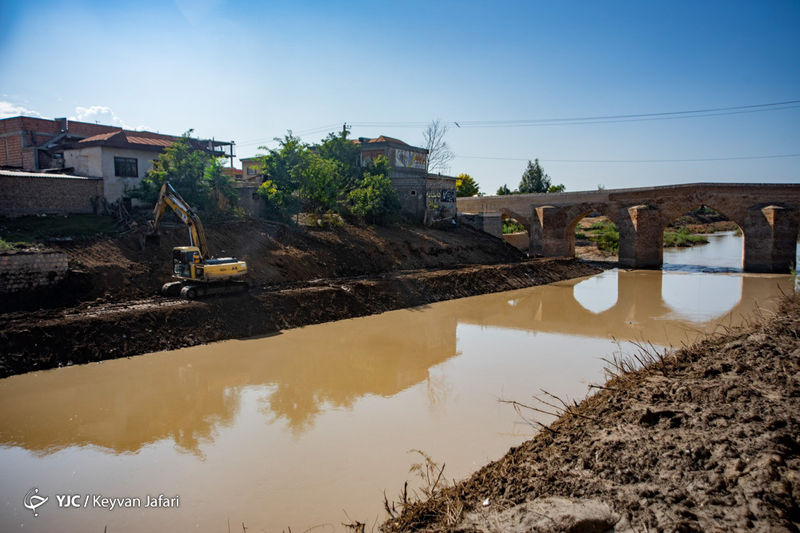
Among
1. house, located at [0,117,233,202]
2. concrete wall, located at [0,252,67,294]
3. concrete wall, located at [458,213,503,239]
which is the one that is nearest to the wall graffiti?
concrete wall, located at [458,213,503,239]

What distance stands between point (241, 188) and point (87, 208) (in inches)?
242

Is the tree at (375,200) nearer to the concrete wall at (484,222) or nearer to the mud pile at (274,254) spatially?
the mud pile at (274,254)

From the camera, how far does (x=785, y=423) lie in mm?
4836

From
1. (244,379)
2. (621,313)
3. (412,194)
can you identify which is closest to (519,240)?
(412,194)

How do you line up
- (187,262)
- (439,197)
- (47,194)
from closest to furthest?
1. (187,262)
2. (47,194)
3. (439,197)

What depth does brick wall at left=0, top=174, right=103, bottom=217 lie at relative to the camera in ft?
52.1

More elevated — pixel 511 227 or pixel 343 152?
pixel 343 152

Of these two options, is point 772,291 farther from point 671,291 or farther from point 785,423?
point 785,423

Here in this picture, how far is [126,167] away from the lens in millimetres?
20312

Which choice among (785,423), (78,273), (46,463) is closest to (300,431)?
(46,463)

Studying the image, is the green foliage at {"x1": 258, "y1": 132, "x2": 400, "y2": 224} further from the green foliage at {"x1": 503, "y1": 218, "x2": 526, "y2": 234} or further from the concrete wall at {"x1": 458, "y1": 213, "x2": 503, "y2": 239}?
the green foliage at {"x1": 503, "y1": 218, "x2": 526, "y2": 234}

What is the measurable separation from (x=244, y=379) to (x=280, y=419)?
2.38 metres

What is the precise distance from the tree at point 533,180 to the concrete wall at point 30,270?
4840 cm

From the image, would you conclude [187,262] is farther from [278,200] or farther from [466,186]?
[466,186]
